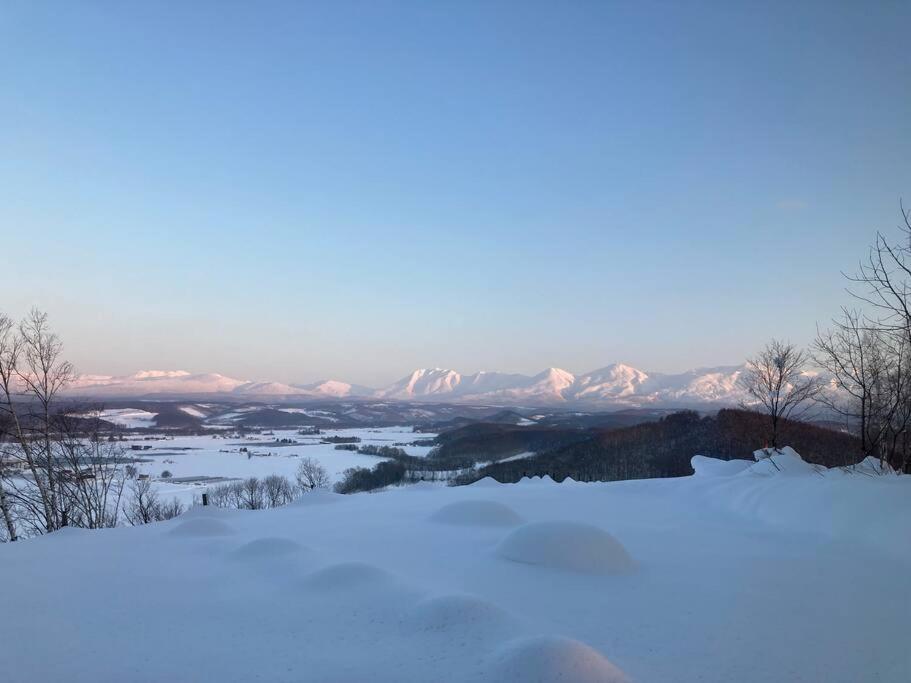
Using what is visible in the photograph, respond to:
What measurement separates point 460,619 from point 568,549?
3142 millimetres

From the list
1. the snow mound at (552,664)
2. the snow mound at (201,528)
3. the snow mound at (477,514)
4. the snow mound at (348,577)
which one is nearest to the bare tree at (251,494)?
the snow mound at (201,528)

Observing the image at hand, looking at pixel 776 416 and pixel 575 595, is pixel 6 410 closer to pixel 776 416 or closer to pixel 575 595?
pixel 575 595

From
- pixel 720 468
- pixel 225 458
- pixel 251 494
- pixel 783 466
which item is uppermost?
pixel 783 466

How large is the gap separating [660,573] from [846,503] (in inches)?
206

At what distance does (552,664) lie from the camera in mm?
4730

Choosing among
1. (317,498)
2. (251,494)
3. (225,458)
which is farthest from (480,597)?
(225,458)

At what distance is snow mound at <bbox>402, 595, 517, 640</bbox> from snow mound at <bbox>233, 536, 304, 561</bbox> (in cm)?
A: 377

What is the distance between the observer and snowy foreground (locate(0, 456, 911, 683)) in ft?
16.8

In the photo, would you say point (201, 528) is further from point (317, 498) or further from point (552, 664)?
point (552, 664)

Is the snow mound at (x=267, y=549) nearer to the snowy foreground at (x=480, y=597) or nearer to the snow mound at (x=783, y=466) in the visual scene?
the snowy foreground at (x=480, y=597)

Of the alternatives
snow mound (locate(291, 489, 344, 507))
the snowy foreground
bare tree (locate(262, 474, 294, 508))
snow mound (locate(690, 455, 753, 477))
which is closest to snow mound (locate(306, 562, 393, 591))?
the snowy foreground

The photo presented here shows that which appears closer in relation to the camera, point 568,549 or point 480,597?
point 480,597

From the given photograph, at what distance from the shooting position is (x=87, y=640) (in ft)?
19.1

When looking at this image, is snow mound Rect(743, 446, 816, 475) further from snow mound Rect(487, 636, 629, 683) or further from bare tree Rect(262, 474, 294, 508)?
bare tree Rect(262, 474, 294, 508)
